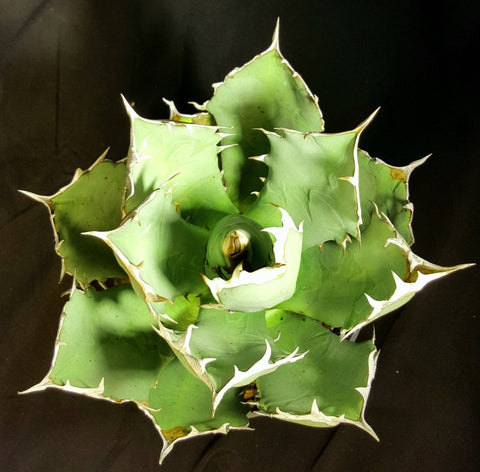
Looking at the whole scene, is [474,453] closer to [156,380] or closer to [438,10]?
[156,380]

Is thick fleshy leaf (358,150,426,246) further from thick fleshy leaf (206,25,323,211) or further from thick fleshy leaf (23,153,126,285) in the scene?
thick fleshy leaf (23,153,126,285)

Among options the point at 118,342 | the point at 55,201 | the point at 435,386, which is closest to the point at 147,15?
the point at 55,201

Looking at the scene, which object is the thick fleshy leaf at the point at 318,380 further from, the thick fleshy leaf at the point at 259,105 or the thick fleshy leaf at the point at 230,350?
the thick fleshy leaf at the point at 259,105

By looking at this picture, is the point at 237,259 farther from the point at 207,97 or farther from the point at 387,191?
the point at 207,97

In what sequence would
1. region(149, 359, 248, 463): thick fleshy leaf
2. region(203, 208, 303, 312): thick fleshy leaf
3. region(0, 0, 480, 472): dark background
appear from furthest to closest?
region(0, 0, 480, 472): dark background → region(149, 359, 248, 463): thick fleshy leaf → region(203, 208, 303, 312): thick fleshy leaf

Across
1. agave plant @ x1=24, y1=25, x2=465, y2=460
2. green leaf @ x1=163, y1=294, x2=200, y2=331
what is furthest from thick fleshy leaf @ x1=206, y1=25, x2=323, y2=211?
green leaf @ x1=163, y1=294, x2=200, y2=331
